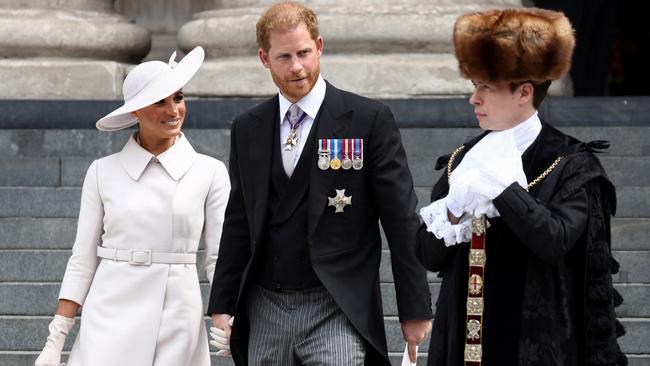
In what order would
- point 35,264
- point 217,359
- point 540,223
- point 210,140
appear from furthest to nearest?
point 210,140, point 35,264, point 217,359, point 540,223

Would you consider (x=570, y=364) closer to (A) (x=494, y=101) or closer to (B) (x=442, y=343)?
(B) (x=442, y=343)

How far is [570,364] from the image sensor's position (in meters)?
4.45

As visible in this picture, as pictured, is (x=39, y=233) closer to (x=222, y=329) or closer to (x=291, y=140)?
(x=222, y=329)

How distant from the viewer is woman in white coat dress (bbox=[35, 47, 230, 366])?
559cm

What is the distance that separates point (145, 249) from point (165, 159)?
323 millimetres

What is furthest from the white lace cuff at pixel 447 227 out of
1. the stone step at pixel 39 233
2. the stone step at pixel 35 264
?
the stone step at pixel 39 233

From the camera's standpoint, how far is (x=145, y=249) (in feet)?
18.5

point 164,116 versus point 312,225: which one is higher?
point 164,116

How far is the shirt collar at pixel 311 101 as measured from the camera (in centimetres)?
535

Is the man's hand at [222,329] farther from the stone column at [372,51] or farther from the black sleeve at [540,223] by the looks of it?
the stone column at [372,51]

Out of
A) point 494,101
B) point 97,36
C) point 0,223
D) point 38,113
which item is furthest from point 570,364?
point 97,36

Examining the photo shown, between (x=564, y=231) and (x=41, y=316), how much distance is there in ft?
13.6

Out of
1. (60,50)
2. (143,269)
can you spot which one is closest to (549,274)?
(143,269)

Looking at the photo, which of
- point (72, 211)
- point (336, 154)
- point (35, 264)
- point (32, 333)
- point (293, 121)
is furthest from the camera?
point (72, 211)
